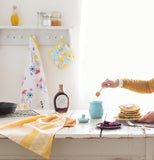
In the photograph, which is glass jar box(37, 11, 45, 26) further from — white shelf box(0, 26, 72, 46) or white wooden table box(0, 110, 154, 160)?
white wooden table box(0, 110, 154, 160)

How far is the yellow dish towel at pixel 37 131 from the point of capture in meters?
1.47

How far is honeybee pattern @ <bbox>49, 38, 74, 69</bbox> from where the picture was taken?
313 centimetres

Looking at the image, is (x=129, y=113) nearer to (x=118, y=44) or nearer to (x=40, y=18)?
(x=118, y=44)

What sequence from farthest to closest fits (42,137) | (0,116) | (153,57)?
(153,57) → (0,116) → (42,137)

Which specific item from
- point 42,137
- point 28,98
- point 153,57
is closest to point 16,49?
point 28,98

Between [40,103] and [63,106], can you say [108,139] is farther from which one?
[40,103]

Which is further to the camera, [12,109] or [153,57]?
[153,57]

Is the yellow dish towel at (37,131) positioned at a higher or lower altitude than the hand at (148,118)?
lower

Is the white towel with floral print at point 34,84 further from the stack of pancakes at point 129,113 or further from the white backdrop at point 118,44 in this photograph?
the stack of pancakes at point 129,113

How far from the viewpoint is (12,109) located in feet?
6.91

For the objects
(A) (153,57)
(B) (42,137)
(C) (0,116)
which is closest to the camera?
(B) (42,137)

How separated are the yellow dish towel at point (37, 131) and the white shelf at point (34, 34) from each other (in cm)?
153

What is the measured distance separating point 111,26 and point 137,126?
5.45 ft

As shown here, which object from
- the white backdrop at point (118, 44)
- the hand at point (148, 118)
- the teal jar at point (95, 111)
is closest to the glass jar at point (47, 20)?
the white backdrop at point (118, 44)
